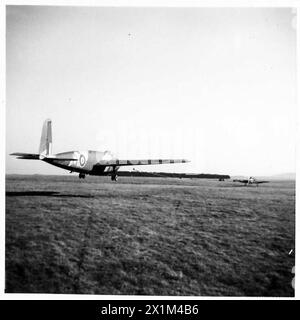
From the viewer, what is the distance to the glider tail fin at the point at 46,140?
53.0 feet

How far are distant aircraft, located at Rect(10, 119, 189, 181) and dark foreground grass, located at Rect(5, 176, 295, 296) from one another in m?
4.85

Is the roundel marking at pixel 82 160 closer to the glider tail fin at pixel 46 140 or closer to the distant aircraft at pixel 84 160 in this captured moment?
the distant aircraft at pixel 84 160

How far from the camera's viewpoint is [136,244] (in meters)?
9.59

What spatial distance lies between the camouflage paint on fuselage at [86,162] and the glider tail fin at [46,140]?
2.93ft

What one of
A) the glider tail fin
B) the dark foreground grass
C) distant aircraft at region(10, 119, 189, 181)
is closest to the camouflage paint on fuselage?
distant aircraft at region(10, 119, 189, 181)

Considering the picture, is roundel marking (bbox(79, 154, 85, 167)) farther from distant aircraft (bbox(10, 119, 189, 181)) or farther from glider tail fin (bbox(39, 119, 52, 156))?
glider tail fin (bbox(39, 119, 52, 156))

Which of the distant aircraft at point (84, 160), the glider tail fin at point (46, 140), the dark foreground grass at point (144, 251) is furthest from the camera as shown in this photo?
the distant aircraft at point (84, 160)

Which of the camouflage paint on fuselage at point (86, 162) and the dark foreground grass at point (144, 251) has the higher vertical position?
the camouflage paint on fuselage at point (86, 162)

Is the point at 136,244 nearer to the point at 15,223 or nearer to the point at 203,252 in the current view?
the point at 203,252

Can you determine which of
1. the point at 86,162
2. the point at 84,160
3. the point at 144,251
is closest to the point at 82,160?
the point at 84,160

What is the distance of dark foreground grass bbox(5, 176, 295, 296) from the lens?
26.2 feet

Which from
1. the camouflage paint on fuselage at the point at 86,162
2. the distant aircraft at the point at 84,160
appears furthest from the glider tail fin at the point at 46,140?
the camouflage paint on fuselage at the point at 86,162
